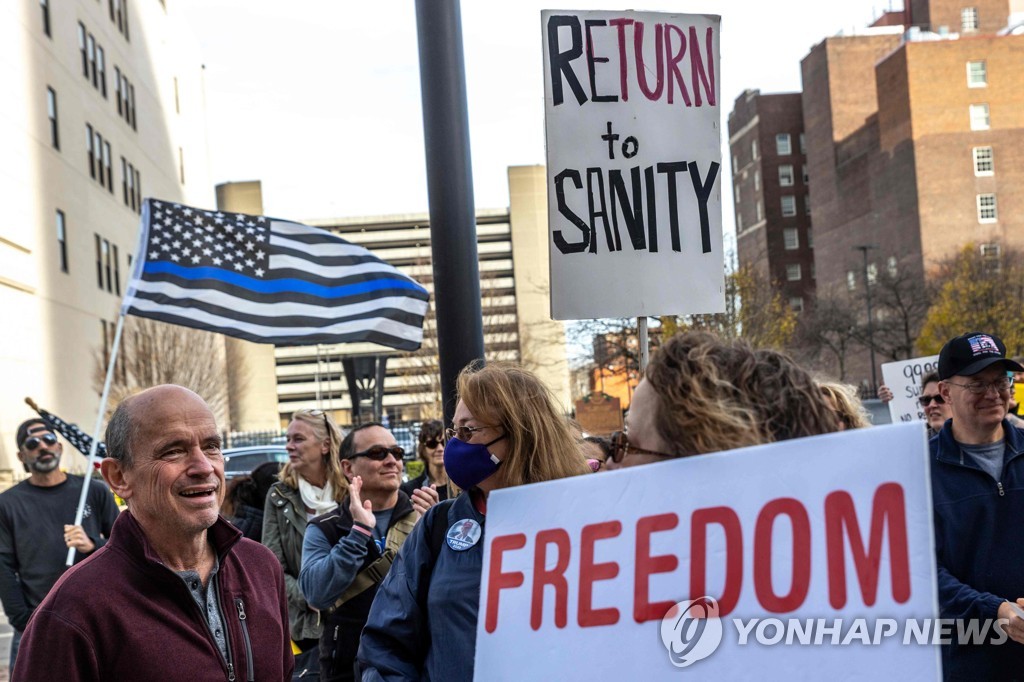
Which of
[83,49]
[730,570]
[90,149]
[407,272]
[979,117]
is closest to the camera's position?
[730,570]

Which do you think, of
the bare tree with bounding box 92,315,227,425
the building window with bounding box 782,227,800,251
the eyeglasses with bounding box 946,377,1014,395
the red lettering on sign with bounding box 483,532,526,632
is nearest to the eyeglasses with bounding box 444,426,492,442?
the red lettering on sign with bounding box 483,532,526,632

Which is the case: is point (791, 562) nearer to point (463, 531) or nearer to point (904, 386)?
point (463, 531)

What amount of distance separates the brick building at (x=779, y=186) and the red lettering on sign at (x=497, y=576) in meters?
88.8

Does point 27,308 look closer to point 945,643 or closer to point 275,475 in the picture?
point 275,475

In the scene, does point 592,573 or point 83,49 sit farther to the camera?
point 83,49

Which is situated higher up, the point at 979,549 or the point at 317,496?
the point at 317,496

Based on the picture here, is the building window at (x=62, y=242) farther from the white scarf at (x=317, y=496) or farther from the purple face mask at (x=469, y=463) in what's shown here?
the purple face mask at (x=469, y=463)

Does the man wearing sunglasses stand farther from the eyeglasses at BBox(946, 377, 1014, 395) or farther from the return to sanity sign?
the return to sanity sign

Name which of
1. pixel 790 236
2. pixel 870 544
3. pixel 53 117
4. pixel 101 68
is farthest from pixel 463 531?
pixel 790 236

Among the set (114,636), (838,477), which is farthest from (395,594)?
(838,477)

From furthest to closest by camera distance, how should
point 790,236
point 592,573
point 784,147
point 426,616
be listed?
point 790,236
point 784,147
point 426,616
point 592,573

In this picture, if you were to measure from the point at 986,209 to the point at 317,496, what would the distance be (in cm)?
7018

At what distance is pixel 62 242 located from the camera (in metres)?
36.8

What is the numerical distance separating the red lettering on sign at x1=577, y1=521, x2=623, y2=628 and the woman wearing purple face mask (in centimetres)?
114
